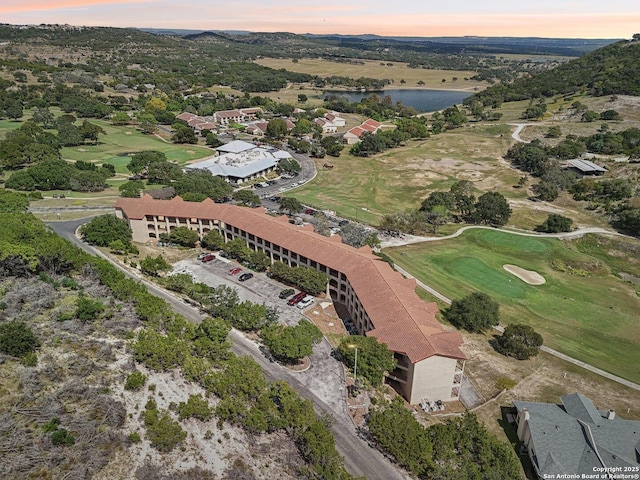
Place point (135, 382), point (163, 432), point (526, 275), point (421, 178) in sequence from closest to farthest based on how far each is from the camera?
point (163, 432) < point (135, 382) < point (526, 275) < point (421, 178)

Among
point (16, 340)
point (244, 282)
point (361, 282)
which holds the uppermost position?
point (16, 340)

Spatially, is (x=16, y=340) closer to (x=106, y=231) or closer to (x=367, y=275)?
(x=106, y=231)

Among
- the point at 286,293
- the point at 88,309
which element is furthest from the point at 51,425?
the point at 286,293

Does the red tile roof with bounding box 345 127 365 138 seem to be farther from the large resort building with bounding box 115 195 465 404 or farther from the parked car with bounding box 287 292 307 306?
the parked car with bounding box 287 292 307 306

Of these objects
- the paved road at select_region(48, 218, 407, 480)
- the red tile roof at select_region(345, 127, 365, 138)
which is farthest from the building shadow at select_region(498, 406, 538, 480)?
the red tile roof at select_region(345, 127, 365, 138)

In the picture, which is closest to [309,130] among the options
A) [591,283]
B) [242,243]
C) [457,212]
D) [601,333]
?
[457,212]

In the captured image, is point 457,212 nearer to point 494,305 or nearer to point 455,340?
point 494,305
